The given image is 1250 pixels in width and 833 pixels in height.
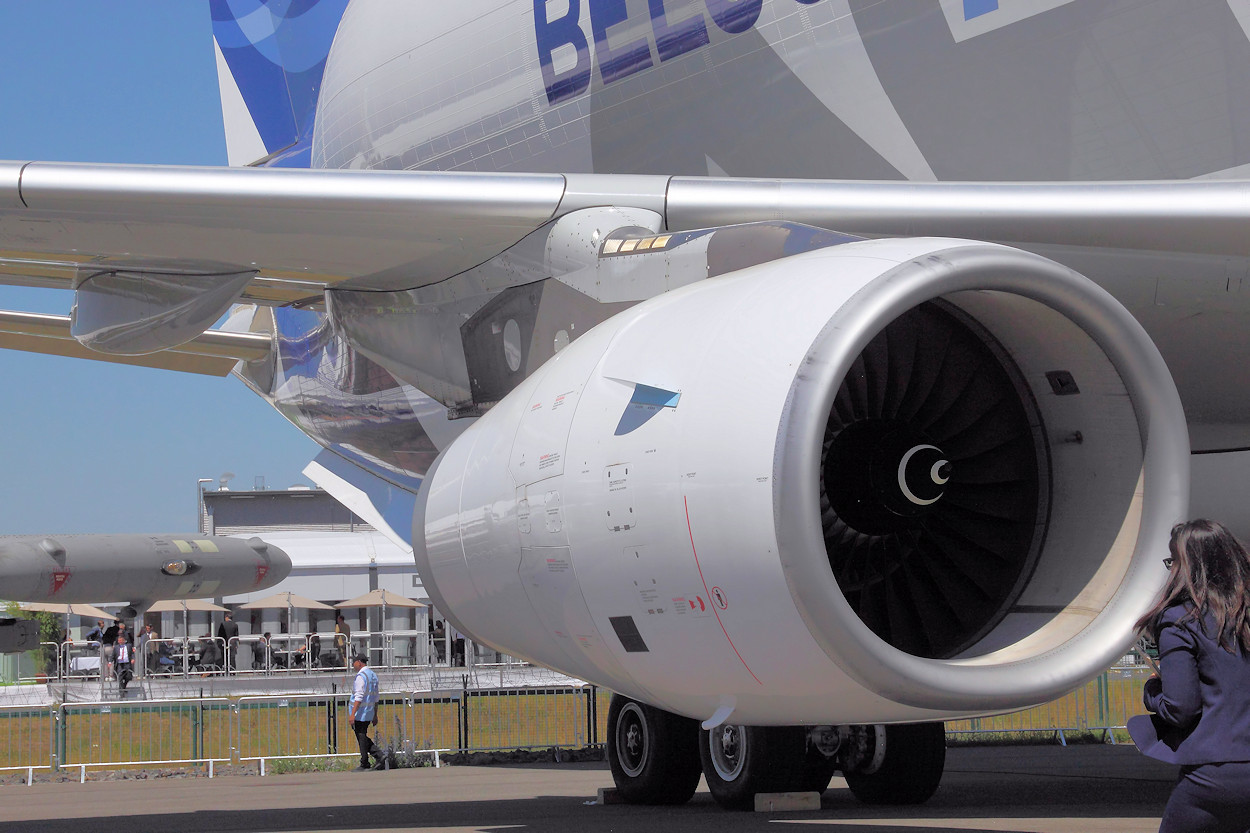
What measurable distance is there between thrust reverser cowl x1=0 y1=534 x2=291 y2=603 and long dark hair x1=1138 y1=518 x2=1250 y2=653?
1898 centimetres

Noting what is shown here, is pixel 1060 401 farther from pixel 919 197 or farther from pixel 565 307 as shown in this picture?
pixel 565 307

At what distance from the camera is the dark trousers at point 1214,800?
3.11m

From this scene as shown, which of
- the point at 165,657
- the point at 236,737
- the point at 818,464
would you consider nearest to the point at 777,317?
the point at 818,464

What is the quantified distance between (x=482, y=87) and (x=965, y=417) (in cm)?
391

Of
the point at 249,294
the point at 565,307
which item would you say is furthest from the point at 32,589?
the point at 565,307

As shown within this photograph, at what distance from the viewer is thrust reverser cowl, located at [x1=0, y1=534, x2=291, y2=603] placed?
21.1m

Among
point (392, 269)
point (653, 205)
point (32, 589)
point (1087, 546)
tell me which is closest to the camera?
point (1087, 546)

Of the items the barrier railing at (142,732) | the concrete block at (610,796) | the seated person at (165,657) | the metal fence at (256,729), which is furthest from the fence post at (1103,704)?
the seated person at (165,657)

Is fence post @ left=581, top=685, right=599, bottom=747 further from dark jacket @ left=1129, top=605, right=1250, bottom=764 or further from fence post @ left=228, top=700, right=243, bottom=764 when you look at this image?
dark jacket @ left=1129, top=605, right=1250, bottom=764

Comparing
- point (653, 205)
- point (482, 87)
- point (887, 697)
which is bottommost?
point (887, 697)

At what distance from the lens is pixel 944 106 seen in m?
6.08

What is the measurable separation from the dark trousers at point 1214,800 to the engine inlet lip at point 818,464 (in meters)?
0.96

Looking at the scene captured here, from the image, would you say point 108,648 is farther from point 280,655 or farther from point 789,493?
point 789,493

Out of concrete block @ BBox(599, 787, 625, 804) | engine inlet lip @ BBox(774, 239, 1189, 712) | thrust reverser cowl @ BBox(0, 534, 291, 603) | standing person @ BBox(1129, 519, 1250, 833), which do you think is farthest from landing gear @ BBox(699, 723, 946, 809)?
thrust reverser cowl @ BBox(0, 534, 291, 603)
